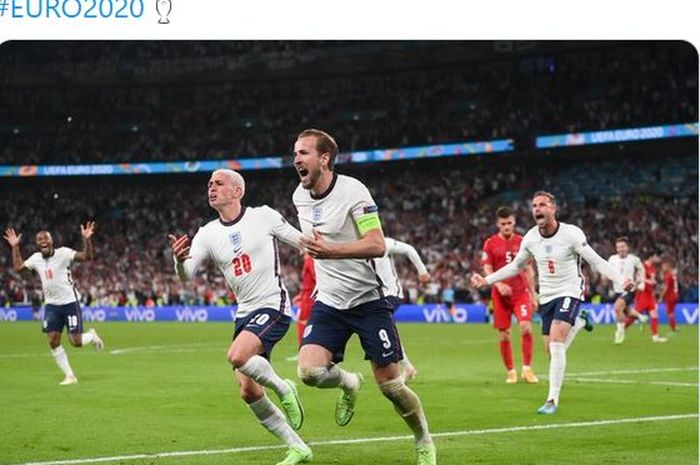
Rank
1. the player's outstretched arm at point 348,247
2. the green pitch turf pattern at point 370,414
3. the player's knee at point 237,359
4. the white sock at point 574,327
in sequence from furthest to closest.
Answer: the white sock at point 574,327 < the green pitch turf pattern at point 370,414 < the player's knee at point 237,359 < the player's outstretched arm at point 348,247

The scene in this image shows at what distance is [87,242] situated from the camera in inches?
700

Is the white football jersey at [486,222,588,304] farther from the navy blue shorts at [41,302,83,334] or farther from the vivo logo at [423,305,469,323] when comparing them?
the vivo logo at [423,305,469,323]

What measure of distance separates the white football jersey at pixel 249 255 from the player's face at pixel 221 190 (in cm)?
25

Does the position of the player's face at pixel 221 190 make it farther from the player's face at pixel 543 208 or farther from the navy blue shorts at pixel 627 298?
the navy blue shorts at pixel 627 298

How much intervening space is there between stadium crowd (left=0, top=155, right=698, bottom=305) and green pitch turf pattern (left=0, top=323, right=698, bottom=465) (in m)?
23.3

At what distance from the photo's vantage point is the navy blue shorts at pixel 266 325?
10625 millimetres

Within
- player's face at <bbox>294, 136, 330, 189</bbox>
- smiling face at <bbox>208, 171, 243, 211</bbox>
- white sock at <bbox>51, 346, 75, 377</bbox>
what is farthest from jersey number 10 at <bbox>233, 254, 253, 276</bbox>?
white sock at <bbox>51, 346, 75, 377</bbox>

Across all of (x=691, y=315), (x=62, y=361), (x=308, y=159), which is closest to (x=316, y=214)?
(x=308, y=159)

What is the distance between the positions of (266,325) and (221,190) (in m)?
1.27

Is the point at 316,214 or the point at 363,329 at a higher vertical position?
the point at 316,214

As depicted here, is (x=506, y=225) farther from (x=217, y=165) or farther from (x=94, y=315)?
(x=217, y=165)

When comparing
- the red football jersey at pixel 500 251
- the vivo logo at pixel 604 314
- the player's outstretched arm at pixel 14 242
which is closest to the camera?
the player's outstretched arm at pixel 14 242

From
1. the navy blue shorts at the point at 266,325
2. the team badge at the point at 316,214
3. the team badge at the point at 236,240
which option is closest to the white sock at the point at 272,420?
the navy blue shorts at the point at 266,325
